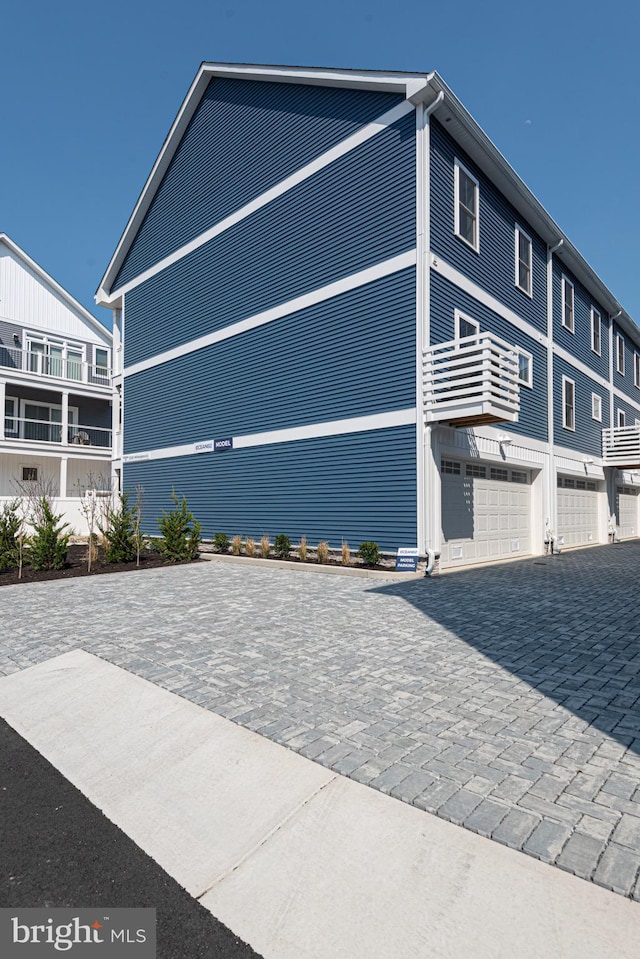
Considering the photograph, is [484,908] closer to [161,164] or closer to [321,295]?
[321,295]

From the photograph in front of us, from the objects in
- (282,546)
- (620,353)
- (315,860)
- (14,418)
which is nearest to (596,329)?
(620,353)

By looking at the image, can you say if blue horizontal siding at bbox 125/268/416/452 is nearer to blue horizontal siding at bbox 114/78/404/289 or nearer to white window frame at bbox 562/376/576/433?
blue horizontal siding at bbox 114/78/404/289

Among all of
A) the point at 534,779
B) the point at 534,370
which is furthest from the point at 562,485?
the point at 534,779

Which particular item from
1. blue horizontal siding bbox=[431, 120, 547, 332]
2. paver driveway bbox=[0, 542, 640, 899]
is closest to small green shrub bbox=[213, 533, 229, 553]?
paver driveway bbox=[0, 542, 640, 899]

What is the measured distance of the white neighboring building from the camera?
24688mm

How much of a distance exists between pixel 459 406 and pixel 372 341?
9.49 feet

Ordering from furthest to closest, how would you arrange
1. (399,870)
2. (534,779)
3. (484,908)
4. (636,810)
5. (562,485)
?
(562,485) < (534,779) < (636,810) < (399,870) < (484,908)

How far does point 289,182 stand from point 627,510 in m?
21.0

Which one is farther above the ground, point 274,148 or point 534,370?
point 274,148

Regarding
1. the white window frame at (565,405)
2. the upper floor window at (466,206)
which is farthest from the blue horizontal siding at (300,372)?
the white window frame at (565,405)

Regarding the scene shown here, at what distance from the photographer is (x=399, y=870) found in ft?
8.14

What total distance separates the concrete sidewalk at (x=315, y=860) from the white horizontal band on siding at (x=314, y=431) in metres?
9.23

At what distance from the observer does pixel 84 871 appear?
255 centimetres

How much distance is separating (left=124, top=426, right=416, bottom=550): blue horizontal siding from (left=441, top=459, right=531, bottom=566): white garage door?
1.23 metres
